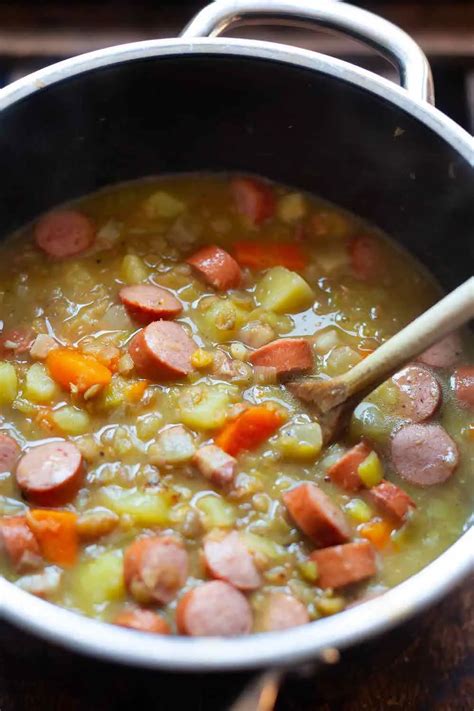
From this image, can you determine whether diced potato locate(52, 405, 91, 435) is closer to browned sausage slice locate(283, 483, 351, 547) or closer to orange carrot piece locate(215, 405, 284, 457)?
orange carrot piece locate(215, 405, 284, 457)

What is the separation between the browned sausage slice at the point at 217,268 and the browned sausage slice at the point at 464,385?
63 cm

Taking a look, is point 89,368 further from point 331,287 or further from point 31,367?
point 331,287

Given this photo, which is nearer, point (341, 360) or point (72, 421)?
point (72, 421)

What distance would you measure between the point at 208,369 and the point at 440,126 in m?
0.80

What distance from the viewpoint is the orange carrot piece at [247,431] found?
6.72 feet

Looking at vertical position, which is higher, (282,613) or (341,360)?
(341,360)

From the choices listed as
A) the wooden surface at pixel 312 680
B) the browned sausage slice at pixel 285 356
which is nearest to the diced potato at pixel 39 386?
the browned sausage slice at pixel 285 356

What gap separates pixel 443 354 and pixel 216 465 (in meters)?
0.72

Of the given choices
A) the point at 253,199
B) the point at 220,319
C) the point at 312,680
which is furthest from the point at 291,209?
the point at 312,680

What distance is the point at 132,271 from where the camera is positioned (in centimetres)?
235

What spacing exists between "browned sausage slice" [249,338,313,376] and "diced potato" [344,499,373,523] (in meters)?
0.36

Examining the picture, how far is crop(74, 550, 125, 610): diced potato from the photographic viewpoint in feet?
5.98

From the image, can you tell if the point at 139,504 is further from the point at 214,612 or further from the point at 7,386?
the point at 7,386

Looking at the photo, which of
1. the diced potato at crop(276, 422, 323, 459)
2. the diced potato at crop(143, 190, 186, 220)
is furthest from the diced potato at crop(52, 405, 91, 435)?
the diced potato at crop(143, 190, 186, 220)
